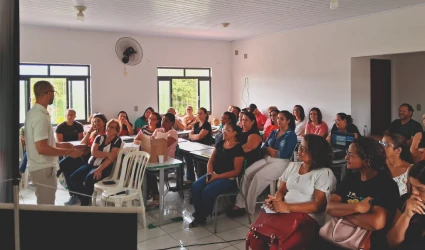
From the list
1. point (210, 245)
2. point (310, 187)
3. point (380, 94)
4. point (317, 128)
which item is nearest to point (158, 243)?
point (210, 245)

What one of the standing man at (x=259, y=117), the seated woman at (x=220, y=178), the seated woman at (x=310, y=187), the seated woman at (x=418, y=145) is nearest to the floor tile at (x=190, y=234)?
the seated woman at (x=220, y=178)

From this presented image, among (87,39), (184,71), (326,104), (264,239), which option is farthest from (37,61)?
(264,239)

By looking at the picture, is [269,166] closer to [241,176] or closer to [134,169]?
[241,176]

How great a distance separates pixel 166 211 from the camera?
14.9 feet

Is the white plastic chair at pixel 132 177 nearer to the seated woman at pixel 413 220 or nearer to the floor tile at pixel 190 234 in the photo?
the floor tile at pixel 190 234

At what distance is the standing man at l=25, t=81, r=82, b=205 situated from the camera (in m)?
3.10

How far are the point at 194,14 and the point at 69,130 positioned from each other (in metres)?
2.76

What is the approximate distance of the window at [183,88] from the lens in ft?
29.5

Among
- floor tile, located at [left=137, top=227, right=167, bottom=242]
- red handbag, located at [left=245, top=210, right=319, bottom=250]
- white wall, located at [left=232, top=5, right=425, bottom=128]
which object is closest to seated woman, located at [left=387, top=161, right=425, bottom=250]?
red handbag, located at [left=245, top=210, right=319, bottom=250]

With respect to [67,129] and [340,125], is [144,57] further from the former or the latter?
[340,125]

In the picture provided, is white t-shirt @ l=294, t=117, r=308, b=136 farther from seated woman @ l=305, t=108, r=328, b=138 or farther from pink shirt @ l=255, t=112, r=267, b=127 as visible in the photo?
pink shirt @ l=255, t=112, r=267, b=127

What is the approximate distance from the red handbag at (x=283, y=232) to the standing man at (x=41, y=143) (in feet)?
5.44

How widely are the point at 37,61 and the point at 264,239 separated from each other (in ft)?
20.7

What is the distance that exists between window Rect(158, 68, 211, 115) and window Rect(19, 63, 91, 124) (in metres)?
1.72
